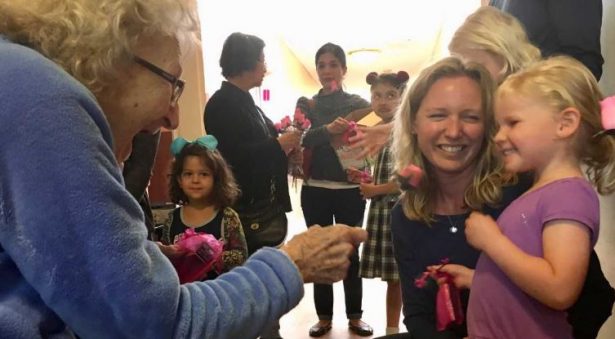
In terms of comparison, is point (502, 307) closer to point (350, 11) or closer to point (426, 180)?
point (426, 180)

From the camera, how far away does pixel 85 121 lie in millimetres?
604

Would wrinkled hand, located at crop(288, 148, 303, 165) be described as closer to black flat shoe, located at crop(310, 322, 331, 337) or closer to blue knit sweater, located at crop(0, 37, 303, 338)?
black flat shoe, located at crop(310, 322, 331, 337)

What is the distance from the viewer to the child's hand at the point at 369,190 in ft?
8.39

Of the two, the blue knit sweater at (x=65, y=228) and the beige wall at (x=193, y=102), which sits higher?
the blue knit sweater at (x=65, y=228)

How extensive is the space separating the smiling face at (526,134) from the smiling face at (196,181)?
153 cm

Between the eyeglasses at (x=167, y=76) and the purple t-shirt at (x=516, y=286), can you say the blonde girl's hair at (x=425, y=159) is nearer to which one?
the purple t-shirt at (x=516, y=286)

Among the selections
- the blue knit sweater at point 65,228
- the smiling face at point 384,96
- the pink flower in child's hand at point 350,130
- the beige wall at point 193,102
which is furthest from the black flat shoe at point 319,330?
the blue knit sweater at point 65,228

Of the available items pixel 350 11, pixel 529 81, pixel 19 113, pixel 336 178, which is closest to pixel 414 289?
pixel 529 81

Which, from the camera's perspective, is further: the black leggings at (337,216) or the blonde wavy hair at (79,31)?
the black leggings at (337,216)

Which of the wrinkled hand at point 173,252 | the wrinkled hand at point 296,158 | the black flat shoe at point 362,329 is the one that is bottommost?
the black flat shoe at point 362,329

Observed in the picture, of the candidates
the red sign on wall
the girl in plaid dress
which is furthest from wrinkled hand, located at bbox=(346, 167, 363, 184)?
the red sign on wall

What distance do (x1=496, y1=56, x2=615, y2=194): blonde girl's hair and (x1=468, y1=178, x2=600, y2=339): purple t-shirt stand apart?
0.10 metres

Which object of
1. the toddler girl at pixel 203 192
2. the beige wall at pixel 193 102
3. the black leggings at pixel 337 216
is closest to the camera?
the toddler girl at pixel 203 192

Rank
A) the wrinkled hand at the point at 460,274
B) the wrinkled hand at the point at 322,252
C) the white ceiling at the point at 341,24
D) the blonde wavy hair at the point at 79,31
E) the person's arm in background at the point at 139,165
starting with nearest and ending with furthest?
1. the blonde wavy hair at the point at 79,31
2. the wrinkled hand at the point at 322,252
3. the wrinkled hand at the point at 460,274
4. the person's arm in background at the point at 139,165
5. the white ceiling at the point at 341,24
